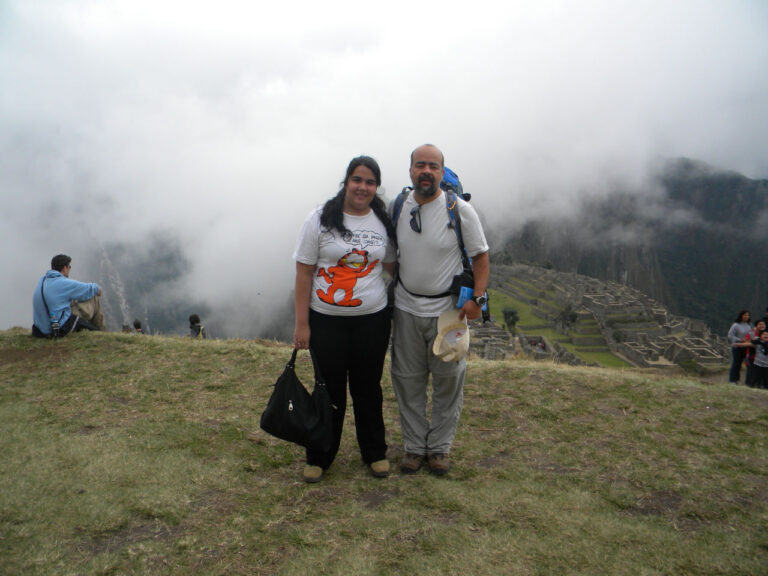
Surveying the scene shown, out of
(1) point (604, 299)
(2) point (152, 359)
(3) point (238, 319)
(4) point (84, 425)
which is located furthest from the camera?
(3) point (238, 319)

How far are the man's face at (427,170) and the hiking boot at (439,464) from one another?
1.93 metres

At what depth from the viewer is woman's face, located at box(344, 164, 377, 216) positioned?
10.2ft

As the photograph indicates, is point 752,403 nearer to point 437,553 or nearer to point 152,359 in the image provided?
point 437,553

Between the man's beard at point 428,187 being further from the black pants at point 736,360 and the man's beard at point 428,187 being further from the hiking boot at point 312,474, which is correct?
the black pants at point 736,360

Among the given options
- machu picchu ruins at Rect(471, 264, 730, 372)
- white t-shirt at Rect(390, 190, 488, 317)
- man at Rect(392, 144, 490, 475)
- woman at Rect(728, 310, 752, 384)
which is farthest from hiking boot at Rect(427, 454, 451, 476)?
machu picchu ruins at Rect(471, 264, 730, 372)

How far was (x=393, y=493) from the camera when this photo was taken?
316 centimetres

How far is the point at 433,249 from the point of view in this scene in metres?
3.24

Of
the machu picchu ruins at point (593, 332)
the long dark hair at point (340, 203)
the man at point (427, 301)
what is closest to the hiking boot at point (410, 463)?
the man at point (427, 301)

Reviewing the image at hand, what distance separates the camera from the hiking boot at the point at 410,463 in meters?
3.46

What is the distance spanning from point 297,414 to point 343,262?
3.51ft

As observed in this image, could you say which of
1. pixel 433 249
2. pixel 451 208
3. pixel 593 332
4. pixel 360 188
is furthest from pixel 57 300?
pixel 593 332

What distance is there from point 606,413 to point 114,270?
262ft

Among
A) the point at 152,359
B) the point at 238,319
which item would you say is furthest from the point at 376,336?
the point at 238,319

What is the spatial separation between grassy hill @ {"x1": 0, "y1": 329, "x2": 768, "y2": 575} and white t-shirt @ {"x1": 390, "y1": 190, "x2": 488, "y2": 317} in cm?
130
